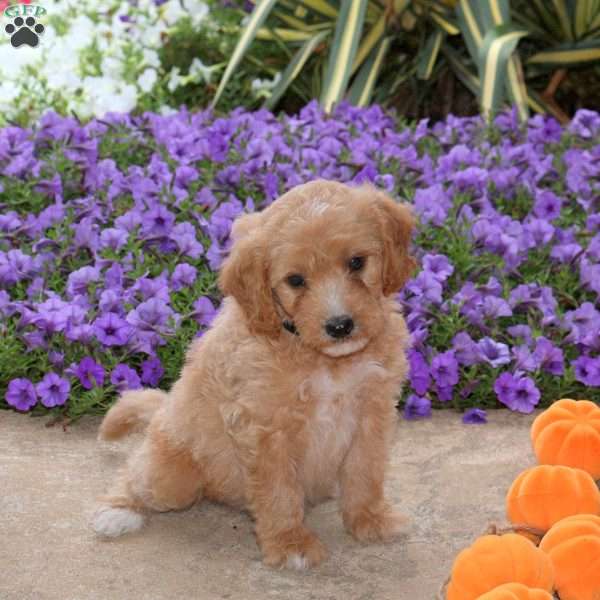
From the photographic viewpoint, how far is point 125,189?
629 cm

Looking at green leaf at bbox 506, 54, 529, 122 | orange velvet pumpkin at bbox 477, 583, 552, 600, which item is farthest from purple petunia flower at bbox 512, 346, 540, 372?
green leaf at bbox 506, 54, 529, 122

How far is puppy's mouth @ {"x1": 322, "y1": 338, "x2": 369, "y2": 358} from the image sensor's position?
12.0ft

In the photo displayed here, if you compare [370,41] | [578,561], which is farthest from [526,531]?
[370,41]

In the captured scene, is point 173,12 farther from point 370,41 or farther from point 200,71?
point 370,41

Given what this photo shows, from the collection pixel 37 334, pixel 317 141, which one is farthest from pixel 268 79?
pixel 37 334

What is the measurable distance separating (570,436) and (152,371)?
6.60ft

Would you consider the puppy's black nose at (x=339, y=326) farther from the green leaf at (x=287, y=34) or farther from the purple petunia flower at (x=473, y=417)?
the green leaf at (x=287, y=34)

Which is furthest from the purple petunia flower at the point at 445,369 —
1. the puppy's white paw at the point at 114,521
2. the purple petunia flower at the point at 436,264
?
the puppy's white paw at the point at 114,521

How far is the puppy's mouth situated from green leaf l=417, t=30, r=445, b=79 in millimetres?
4974

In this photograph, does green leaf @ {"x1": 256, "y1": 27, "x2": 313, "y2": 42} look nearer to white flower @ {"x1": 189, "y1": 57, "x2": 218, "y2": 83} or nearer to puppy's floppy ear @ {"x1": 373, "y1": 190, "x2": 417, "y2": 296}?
white flower @ {"x1": 189, "y1": 57, "x2": 218, "y2": 83}

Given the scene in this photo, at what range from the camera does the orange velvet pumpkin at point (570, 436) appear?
387cm

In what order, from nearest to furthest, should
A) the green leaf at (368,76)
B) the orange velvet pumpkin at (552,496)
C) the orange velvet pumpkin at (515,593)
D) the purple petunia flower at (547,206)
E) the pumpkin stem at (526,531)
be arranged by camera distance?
1. the orange velvet pumpkin at (515,593)
2. the pumpkin stem at (526,531)
3. the orange velvet pumpkin at (552,496)
4. the purple petunia flower at (547,206)
5. the green leaf at (368,76)

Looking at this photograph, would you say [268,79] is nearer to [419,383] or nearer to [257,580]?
[419,383]

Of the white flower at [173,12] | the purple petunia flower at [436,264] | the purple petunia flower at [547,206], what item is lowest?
the purple petunia flower at [436,264]
